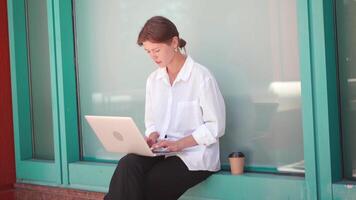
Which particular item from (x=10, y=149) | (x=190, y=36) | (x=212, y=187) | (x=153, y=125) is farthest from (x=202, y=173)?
(x=10, y=149)

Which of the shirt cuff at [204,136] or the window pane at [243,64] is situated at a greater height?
the window pane at [243,64]

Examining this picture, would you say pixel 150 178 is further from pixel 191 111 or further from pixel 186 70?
pixel 186 70

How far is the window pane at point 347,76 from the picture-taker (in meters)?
3.00

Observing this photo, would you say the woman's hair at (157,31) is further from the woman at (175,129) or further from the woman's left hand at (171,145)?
the woman's left hand at (171,145)

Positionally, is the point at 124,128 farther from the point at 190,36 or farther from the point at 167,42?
the point at 190,36

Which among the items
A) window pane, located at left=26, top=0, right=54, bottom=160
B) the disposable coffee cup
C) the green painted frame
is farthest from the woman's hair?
the green painted frame

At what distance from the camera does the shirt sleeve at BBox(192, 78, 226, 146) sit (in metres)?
3.09

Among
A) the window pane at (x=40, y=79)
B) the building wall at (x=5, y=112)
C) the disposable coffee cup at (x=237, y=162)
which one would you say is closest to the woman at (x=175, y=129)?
Answer: the disposable coffee cup at (x=237, y=162)

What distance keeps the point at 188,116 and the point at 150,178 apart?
0.45 m

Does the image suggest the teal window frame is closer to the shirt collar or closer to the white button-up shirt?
the white button-up shirt

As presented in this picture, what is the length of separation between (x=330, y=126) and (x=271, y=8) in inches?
33.5

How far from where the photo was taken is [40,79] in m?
4.80

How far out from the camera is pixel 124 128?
3.01 metres

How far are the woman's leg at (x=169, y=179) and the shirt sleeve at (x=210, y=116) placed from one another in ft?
0.62
